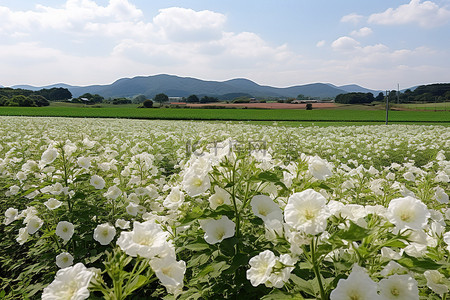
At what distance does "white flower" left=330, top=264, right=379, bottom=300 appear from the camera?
3.42ft

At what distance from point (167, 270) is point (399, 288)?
93 centimetres

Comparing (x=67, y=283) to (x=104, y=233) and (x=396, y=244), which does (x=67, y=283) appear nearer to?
(x=396, y=244)

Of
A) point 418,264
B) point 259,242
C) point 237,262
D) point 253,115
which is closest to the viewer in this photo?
point 418,264

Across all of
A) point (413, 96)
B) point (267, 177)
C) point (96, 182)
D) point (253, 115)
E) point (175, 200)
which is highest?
point (413, 96)

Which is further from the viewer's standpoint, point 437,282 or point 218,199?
point 218,199

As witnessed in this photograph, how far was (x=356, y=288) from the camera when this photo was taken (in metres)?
1.06

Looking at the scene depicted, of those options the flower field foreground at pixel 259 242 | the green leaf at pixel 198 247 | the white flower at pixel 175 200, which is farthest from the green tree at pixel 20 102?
the green leaf at pixel 198 247

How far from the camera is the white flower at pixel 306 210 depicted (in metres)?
1.14

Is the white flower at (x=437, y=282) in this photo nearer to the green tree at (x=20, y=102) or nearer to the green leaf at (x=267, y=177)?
the green leaf at (x=267, y=177)

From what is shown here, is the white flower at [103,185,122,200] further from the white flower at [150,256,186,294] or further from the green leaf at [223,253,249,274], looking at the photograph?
the white flower at [150,256,186,294]

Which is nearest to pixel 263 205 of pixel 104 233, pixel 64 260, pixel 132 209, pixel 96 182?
pixel 104 233

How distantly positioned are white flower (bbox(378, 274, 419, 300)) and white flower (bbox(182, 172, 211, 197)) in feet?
3.00

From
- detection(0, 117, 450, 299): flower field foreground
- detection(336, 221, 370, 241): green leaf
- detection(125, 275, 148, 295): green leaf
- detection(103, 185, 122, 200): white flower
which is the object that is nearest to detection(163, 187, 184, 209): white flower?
detection(0, 117, 450, 299): flower field foreground

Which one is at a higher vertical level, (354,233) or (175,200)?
(354,233)
